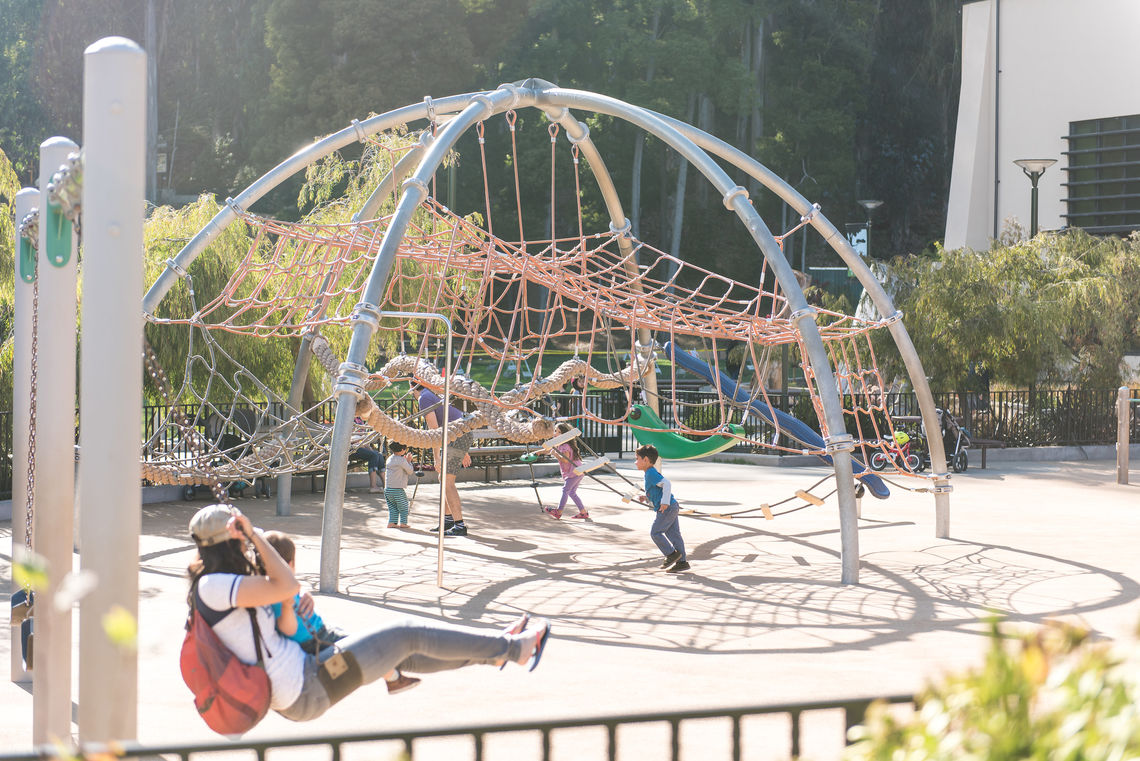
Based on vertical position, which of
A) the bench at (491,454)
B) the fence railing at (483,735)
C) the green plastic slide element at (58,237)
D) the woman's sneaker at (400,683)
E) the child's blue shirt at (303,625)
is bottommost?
the woman's sneaker at (400,683)

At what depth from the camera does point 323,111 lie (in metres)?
39.8

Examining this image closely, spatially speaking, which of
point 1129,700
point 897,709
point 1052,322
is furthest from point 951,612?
point 1052,322

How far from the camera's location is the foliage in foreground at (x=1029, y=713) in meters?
1.89

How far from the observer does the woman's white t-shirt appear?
4.30m

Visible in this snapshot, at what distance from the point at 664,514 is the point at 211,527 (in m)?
5.84

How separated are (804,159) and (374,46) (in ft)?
54.1

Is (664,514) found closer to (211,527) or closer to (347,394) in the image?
(347,394)

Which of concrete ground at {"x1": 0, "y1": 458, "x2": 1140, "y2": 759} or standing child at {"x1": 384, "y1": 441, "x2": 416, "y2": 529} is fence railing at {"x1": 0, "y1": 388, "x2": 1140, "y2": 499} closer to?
concrete ground at {"x1": 0, "y1": 458, "x2": 1140, "y2": 759}

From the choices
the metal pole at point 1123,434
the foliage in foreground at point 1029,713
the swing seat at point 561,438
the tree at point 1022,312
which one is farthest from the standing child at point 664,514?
the tree at point 1022,312

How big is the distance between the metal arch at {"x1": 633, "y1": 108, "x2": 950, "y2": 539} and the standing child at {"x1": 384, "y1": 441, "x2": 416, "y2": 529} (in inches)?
163

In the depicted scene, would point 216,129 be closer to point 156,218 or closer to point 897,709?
point 156,218

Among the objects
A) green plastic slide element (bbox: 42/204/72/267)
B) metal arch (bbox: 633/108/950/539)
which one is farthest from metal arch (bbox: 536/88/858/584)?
green plastic slide element (bbox: 42/204/72/267)

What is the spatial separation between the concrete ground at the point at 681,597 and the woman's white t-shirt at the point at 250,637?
1.68 ft

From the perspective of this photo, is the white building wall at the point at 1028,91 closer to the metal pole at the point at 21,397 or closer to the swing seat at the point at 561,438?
the swing seat at the point at 561,438
